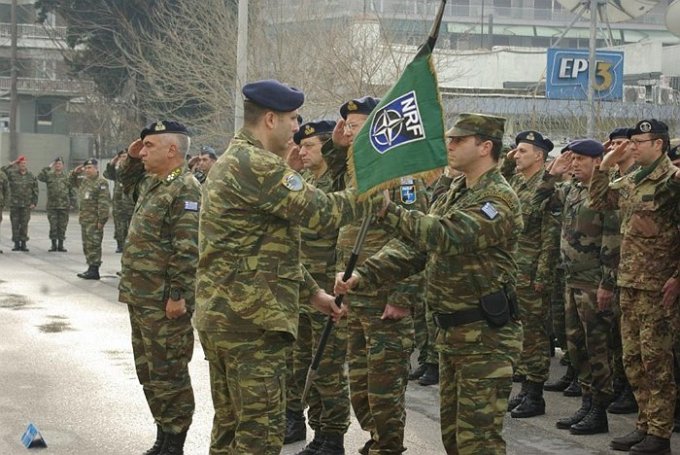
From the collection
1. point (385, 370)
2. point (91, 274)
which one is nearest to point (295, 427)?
point (385, 370)

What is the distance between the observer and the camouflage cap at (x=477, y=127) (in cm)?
625

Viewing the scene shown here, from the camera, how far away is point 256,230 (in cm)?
565

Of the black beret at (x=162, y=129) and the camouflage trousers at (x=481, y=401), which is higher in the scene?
the black beret at (x=162, y=129)

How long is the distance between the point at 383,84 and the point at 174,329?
17.3m

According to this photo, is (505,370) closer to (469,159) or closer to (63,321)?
(469,159)

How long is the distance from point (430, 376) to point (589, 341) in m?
2.13

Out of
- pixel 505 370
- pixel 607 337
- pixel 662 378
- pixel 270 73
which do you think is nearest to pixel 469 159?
pixel 505 370

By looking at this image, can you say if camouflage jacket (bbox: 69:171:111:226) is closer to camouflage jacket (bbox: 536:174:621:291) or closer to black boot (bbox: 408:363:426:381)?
black boot (bbox: 408:363:426:381)

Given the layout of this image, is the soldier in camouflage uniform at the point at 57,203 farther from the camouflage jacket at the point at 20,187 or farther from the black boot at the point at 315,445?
the black boot at the point at 315,445

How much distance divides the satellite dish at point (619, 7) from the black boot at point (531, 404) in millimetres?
14667

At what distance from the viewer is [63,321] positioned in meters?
14.2

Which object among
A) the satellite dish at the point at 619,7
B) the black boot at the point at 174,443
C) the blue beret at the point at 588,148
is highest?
the satellite dish at the point at 619,7

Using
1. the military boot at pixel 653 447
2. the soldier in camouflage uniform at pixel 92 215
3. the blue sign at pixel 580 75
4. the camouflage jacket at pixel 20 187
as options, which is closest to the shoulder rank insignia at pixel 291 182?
the military boot at pixel 653 447

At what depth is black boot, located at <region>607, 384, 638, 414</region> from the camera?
966cm
